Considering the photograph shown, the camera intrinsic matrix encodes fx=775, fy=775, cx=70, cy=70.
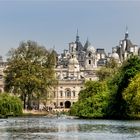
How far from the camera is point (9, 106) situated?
3804 inches

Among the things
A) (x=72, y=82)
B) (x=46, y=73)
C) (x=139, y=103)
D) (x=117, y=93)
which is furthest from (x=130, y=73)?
(x=72, y=82)

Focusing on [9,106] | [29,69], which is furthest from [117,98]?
[29,69]

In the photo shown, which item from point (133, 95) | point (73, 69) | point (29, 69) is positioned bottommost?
point (133, 95)

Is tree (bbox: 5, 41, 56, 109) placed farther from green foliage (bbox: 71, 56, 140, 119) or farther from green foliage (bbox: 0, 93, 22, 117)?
green foliage (bbox: 71, 56, 140, 119)

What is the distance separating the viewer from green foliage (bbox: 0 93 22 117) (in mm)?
95750

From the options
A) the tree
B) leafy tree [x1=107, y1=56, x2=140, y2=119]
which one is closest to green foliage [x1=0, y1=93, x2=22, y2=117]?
the tree

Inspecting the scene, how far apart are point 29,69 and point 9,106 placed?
748 inches

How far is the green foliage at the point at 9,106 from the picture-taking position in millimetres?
95750

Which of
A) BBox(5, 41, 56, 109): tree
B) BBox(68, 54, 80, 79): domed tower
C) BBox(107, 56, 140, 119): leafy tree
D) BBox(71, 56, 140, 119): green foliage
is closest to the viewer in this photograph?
BBox(71, 56, 140, 119): green foliage

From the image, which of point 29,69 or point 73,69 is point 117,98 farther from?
point 73,69

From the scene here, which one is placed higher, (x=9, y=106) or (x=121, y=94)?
(x=9, y=106)

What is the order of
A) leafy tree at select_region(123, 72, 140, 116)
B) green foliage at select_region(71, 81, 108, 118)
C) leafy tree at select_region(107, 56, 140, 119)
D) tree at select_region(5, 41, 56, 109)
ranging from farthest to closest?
tree at select_region(5, 41, 56, 109)
green foliage at select_region(71, 81, 108, 118)
leafy tree at select_region(107, 56, 140, 119)
leafy tree at select_region(123, 72, 140, 116)

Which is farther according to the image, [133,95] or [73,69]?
[73,69]

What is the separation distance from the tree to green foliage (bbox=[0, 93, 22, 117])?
12.6 m
